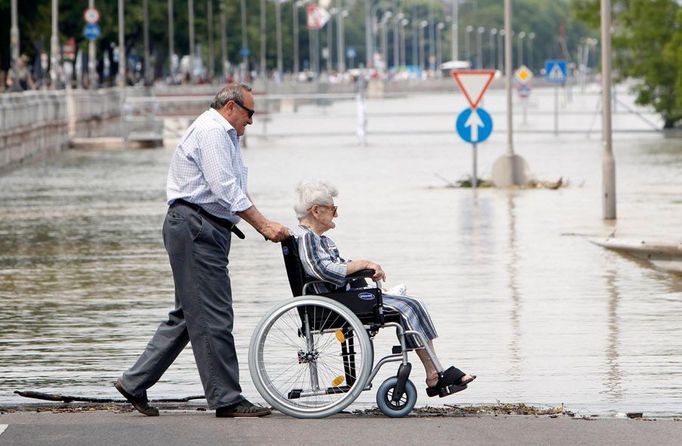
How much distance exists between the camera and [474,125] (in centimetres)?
3162

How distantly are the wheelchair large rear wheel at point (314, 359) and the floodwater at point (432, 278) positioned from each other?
684 millimetres

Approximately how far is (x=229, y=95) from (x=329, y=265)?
0.97 meters

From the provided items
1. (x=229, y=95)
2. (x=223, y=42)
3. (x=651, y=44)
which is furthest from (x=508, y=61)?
(x=223, y=42)

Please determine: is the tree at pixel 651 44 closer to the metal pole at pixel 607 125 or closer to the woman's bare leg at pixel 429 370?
the metal pole at pixel 607 125

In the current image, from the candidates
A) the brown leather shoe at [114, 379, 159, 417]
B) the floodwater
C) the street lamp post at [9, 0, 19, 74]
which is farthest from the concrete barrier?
the brown leather shoe at [114, 379, 159, 417]

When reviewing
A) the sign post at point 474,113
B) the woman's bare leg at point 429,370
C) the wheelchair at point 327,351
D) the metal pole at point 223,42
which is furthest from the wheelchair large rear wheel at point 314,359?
the metal pole at point 223,42

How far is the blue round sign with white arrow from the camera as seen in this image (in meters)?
31.6

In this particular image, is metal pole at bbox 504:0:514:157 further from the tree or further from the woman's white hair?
the tree

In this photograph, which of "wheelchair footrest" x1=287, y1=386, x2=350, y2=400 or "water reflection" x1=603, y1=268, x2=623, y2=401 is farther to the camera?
"water reflection" x1=603, y1=268, x2=623, y2=401

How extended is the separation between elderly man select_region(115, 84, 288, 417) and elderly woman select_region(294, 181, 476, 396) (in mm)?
211

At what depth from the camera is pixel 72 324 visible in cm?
A: 1405

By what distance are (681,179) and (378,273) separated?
25632 mm

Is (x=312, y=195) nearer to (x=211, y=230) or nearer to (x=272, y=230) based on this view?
(x=272, y=230)

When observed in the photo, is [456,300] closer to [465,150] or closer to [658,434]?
[658,434]
